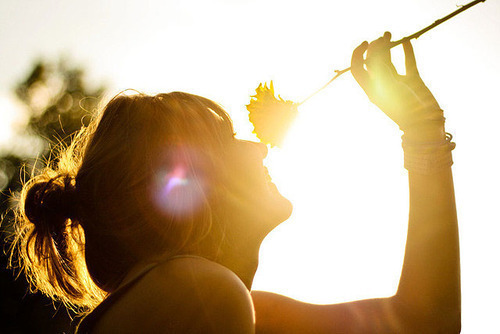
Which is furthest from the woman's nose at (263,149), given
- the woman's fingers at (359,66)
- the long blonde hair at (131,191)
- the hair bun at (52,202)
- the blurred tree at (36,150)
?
the blurred tree at (36,150)

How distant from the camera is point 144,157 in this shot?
1.50m

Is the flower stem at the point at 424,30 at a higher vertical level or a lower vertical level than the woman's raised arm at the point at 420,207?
higher

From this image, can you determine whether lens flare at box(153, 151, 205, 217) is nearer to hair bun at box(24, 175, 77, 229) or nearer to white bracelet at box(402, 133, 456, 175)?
hair bun at box(24, 175, 77, 229)

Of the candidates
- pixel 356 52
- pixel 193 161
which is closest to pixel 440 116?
pixel 356 52

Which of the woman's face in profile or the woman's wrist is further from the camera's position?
the woman's face in profile

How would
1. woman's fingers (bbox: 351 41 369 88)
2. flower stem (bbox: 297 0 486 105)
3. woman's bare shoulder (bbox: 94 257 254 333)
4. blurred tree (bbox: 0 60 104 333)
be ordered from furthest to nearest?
blurred tree (bbox: 0 60 104 333), woman's fingers (bbox: 351 41 369 88), flower stem (bbox: 297 0 486 105), woman's bare shoulder (bbox: 94 257 254 333)

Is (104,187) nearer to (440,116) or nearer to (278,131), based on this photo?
(278,131)

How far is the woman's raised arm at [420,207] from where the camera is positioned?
128cm

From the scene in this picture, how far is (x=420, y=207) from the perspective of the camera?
4.38ft

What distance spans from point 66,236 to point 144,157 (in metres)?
0.70

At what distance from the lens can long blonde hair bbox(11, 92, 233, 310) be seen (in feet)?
4.72

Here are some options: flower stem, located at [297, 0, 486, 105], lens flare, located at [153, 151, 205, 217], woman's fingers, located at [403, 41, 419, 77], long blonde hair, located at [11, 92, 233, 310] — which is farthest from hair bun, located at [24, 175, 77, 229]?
woman's fingers, located at [403, 41, 419, 77]

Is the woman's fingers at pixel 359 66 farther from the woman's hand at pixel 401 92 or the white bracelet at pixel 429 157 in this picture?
the white bracelet at pixel 429 157

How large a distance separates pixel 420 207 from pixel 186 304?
2.82ft
